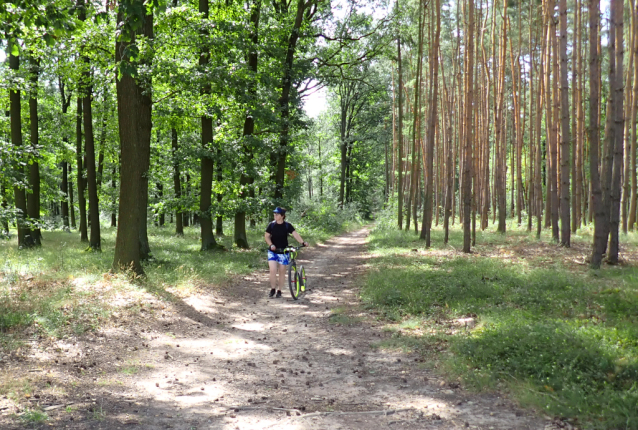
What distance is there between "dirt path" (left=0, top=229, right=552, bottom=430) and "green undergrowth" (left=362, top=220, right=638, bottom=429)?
0.44 m

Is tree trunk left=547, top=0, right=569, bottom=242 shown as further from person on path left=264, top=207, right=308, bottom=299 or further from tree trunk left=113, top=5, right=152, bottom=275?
tree trunk left=113, top=5, right=152, bottom=275

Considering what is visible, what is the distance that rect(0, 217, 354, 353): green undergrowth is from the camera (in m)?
→ 6.31

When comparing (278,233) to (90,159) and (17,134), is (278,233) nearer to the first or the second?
(90,159)

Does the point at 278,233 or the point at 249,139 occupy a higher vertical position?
the point at 249,139

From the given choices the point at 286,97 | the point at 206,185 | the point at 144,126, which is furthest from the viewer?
the point at 286,97

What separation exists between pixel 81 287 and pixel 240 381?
16.6ft

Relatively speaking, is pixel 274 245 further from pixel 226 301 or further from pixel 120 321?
pixel 120 321

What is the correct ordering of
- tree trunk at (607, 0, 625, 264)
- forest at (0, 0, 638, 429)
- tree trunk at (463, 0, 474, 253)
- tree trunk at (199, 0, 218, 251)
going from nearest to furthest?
forest at (0, 0, 638, 429), tree trunk at (607, 0, 625, 264), tree trunk at (463, 0, 474, 253), tree trunk at (199, 0, 218, 251)

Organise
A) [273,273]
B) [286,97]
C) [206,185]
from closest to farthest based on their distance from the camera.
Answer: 1. [273,273]
2. [206,185]
3. [286,97]

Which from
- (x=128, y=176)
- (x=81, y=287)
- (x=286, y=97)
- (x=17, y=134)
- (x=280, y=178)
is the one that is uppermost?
(x=286, y=97)

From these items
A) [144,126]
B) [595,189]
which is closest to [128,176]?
[144,126]

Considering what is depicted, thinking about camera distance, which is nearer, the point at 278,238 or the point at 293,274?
the point at 278,238

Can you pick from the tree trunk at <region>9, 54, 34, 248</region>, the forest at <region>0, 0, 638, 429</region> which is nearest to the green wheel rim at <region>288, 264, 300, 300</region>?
the forest at <region>0, 0, 638, 429</region>

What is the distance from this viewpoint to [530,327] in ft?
18.8
